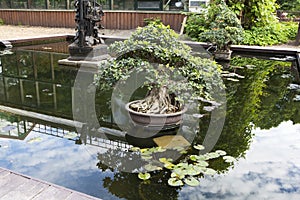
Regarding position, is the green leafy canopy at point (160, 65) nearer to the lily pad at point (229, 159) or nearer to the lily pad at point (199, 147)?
the lily pad at point (199, 147)

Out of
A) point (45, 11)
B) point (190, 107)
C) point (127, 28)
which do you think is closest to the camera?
point (190, 107)

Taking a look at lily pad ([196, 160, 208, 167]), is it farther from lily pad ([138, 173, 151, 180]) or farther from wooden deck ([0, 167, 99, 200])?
wooden deck ([0, 167, 99, 200])

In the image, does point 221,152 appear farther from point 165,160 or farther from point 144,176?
point 144,176

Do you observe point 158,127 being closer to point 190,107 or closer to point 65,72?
point 190,107

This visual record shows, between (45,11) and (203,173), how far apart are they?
13.6 metres

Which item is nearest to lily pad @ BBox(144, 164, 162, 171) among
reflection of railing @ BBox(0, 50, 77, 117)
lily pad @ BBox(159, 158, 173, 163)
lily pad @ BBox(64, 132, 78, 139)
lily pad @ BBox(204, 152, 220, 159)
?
lily pad @ BBox(159, 158, 173, 163)

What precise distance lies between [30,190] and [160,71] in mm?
1948

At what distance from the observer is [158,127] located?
11.4 ft

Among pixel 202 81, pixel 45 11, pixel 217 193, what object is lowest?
pixel 217 193

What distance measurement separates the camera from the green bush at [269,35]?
33.2ft

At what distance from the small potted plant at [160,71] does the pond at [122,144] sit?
373mm

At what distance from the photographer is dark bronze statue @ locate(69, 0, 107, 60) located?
688 cm

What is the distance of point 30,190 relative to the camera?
2098 mm

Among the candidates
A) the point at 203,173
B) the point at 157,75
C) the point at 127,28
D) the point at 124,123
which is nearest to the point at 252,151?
the point at 203,173
